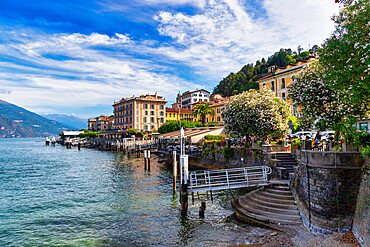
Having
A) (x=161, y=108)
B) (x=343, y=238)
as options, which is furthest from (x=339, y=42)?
(x=161, y=108)

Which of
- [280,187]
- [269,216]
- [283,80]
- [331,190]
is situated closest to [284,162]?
[280,187]

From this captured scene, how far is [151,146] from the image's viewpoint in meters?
59.8

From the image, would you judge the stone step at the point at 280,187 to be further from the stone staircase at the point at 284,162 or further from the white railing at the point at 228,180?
the stone staircase at the point at 284,162

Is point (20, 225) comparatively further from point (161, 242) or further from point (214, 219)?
point (214, 219)

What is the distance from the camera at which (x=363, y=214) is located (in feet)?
34.1

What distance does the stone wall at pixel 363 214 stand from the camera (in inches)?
393

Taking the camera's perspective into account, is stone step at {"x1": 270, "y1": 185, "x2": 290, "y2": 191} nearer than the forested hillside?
Yes

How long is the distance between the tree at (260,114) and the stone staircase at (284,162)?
3806 millimetres

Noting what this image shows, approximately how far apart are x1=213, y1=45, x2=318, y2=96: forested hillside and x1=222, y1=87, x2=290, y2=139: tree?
236ft

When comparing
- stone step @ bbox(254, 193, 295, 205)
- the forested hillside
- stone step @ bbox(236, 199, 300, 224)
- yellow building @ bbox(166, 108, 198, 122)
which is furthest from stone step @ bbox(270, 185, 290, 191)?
yellow building @ bbox(166, 108, 198, 122)

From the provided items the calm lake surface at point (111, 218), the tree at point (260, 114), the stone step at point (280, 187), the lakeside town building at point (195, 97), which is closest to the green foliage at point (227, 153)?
the tree at point (260, 114)

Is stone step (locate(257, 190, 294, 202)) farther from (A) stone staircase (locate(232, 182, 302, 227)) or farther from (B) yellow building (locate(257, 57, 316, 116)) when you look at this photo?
(B) yellow building (locate(257, 57, 316, 116))

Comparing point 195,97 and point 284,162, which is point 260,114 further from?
point 195,97

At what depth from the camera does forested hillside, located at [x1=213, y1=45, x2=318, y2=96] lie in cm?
9962
